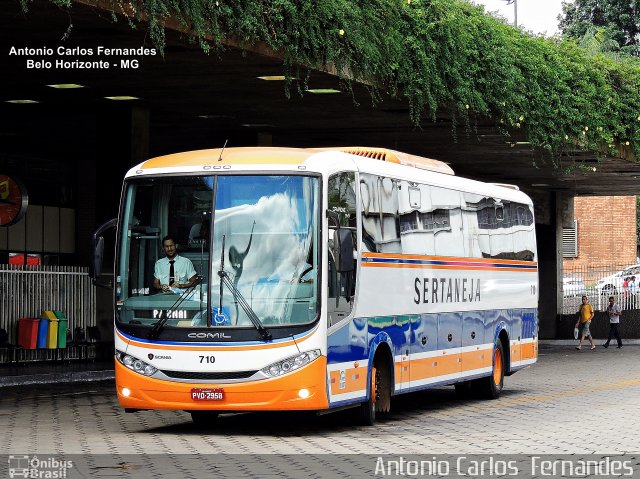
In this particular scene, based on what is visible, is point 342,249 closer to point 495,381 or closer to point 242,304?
point 242,304

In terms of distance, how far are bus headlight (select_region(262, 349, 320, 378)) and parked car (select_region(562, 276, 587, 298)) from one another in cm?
4045

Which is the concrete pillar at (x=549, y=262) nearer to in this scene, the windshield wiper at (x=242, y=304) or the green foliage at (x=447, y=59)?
the green foliage at (x=447, y=59)

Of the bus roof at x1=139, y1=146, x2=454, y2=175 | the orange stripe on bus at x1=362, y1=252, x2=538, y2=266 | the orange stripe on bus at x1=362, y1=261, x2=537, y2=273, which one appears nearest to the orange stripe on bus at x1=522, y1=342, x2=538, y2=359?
the orange stripe on bus at x1=362, y1=261, x2=537, y2=273

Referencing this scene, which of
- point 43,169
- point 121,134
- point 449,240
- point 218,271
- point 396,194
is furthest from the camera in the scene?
point 43,169

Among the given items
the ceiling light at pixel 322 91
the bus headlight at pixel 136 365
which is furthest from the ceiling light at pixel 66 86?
the bus headlight at pixel 136 365

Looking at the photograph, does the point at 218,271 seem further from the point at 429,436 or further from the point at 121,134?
the point at 121,134

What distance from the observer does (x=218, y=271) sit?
16281 mm

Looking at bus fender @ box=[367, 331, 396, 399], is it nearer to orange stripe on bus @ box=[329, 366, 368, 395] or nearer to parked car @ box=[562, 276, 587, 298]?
orange stripe on bus @ box=[329, 366, 368, 395]

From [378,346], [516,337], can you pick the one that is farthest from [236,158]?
[516,337]

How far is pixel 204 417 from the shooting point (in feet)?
59.9

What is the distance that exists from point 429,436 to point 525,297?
9245 mm

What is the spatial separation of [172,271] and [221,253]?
631 millimetres

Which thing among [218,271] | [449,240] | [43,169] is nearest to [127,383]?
[218,271]

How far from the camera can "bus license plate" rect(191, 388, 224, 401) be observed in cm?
1606
